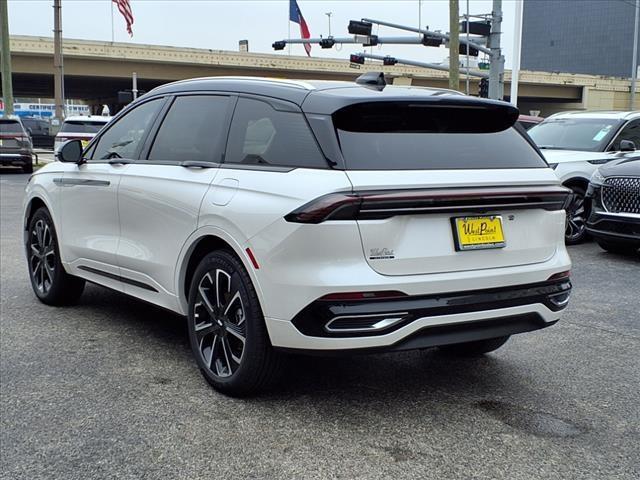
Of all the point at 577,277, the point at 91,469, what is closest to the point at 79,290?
the point at 91,469

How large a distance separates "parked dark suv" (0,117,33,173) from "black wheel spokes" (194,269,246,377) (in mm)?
21027

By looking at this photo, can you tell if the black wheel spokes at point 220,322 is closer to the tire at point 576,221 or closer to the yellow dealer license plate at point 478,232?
the yellow dealer license plate at point 478,232

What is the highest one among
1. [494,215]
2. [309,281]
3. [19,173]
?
[494,215]

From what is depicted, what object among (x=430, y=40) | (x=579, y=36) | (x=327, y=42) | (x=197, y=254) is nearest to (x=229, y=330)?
(x=197, y=254)

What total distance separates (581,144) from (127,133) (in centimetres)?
766

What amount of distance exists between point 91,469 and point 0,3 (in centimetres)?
2984

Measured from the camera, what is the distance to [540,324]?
3949mm

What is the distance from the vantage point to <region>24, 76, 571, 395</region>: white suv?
343 centimetres

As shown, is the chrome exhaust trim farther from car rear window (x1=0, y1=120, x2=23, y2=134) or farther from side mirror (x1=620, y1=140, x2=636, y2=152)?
car rear window (x1=0, y1=120, x2=23, y2=134)

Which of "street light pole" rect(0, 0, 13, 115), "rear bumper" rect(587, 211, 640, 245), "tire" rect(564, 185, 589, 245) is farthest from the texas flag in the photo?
"rear bumper" rect(587, 211, 640, 245)

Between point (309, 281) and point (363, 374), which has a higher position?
point (309, 281)

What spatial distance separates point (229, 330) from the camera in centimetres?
393

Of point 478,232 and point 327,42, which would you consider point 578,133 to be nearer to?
point 478,232

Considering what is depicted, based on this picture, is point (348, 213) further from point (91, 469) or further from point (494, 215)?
point (91, 469)
